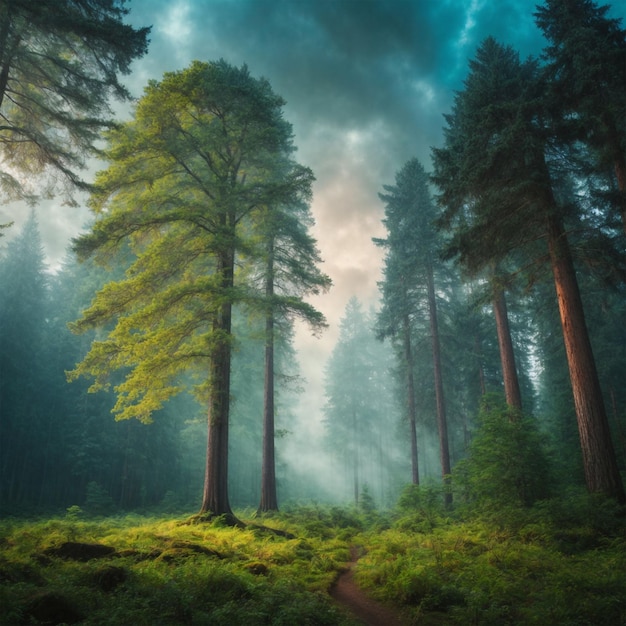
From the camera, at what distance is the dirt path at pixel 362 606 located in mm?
5242

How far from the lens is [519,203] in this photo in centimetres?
1205

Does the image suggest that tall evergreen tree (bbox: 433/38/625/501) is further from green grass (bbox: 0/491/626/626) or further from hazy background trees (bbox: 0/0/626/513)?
green grass (bbox: 0/491/626/626)

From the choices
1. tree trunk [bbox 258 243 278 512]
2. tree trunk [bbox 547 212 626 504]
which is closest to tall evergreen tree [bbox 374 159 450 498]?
tree trunk [bbox 258 243 278 512]

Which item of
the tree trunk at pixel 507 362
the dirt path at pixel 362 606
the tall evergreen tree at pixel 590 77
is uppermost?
the tall evergreen tree at pixel 590 77

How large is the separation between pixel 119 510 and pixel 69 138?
21339mm

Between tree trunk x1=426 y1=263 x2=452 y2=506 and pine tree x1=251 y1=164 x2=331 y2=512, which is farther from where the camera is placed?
tree trunk x1=426 y1=263 x2=452 y2=506

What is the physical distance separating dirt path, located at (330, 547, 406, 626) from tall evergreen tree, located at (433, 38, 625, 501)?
701 cm

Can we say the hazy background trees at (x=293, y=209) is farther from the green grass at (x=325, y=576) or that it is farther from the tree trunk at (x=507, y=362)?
the green grass at (x=325, y=576)

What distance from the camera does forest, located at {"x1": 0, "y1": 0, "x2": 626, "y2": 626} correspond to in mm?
5398

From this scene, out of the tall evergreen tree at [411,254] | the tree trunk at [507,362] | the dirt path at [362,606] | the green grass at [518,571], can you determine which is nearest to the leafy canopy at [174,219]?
the dirt path at [362,606]

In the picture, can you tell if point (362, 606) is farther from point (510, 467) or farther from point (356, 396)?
point (356, 396)

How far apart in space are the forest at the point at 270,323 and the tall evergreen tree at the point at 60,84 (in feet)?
0.23

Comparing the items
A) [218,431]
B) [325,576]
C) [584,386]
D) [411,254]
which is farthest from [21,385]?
[584,386]

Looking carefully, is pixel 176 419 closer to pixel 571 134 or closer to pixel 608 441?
pixel 608 441
